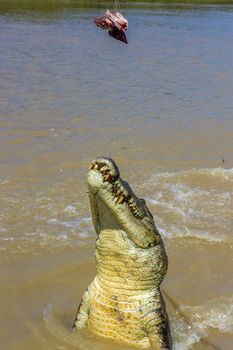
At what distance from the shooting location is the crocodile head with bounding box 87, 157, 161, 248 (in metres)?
3.02

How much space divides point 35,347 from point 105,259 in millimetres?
826

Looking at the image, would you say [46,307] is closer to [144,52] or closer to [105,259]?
[105,259]

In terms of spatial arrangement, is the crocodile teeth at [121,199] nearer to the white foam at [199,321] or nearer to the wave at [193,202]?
the white foam at [199,321]

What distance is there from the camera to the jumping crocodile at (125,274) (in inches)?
125

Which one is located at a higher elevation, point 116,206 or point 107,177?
point 107,177

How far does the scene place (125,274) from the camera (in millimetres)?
3408

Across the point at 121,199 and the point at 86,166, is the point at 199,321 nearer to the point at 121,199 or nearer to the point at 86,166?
the point at 121,199

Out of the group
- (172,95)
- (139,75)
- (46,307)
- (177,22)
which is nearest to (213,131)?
(172,95)

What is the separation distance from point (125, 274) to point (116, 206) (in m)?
0.49

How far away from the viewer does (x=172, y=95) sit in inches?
476

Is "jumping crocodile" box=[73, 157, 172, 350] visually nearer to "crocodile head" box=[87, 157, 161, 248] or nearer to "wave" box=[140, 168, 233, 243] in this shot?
"crocodile head" box=[87, 157, 161, 248]

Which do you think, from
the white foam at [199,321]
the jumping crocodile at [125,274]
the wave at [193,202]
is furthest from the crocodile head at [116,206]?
the wave at [193,202]

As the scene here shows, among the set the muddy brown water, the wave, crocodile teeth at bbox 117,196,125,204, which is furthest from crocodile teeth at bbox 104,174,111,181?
the wave

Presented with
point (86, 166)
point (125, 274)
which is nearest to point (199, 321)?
point (125, 274)
